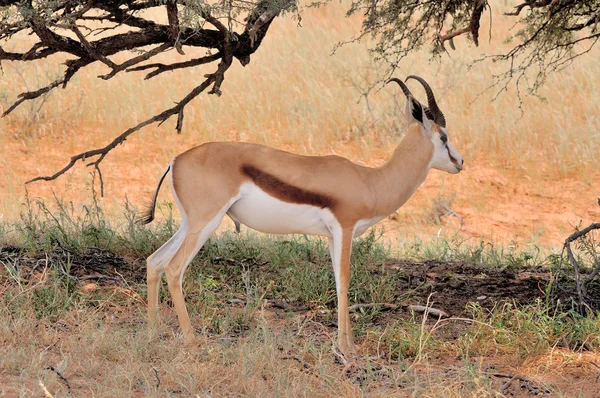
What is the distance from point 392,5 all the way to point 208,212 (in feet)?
8.94

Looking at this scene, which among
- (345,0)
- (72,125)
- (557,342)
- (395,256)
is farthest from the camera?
(345,0)

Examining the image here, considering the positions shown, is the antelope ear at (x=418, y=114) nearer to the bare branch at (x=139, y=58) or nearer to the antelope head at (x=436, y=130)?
the antelope head at (x=436, y=130)

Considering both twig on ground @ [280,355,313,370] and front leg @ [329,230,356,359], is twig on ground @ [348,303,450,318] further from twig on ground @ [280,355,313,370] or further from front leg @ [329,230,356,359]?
twig on ground @ [280,355,313,370]

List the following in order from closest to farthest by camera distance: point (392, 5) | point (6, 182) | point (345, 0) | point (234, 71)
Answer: point (392, 5), point (6, 182), point (234, 71), point (345, 0)

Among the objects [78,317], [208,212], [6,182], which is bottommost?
[6,182]

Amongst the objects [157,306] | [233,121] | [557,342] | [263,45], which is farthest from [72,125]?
[557,342]

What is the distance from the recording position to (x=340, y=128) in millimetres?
12930

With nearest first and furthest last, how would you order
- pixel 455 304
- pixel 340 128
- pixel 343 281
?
pixel 343 281, pixel 455 304, pixel 340 128

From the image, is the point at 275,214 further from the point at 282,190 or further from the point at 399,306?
the point at 399,306

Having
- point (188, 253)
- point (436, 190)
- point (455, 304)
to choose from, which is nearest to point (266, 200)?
point (188, 253)

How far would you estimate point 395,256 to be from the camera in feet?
24.7

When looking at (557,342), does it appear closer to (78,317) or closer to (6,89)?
(78,317)

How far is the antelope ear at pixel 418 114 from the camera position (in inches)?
216

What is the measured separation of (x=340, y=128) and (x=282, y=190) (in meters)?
8.02
